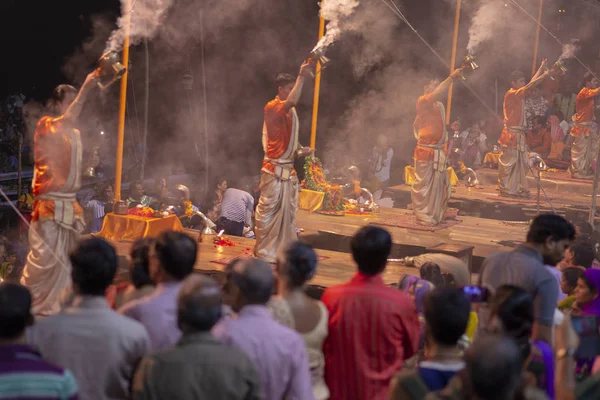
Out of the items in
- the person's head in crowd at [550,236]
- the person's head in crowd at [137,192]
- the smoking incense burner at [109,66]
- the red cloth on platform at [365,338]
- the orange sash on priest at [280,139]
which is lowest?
the red cloth on platform at [365,338]

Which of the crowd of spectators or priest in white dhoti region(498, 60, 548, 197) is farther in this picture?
priest in white dhoti region(498, 60, 548, 197)

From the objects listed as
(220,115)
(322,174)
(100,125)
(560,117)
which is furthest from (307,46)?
(560,117)

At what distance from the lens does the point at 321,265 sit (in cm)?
852

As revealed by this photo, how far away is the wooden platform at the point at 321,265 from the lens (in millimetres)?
7922

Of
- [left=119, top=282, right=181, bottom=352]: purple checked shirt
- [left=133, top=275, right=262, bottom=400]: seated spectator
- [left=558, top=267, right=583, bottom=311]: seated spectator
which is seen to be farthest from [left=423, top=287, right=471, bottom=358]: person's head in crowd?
[left=558, top=267, right=583, bottom=311]: seated spectator

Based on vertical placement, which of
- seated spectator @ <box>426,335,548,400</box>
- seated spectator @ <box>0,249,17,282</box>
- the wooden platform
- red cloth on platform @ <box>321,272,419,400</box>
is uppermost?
seated spectator @ <box>426,335,548,400</box>

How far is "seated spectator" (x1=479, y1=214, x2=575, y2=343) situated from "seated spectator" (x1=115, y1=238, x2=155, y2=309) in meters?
1.81

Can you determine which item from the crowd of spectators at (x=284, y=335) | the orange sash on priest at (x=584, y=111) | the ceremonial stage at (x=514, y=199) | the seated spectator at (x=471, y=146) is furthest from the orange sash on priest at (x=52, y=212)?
the orange sash on priest at (x=584, y=111)

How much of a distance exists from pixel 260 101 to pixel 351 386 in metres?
10.5

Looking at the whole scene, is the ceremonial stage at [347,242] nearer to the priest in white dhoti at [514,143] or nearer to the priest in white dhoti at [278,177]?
the priest in white dhoti at [278,177]

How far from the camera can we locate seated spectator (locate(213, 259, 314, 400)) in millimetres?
3371

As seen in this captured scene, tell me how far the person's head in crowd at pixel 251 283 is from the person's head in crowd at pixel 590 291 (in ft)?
7.44

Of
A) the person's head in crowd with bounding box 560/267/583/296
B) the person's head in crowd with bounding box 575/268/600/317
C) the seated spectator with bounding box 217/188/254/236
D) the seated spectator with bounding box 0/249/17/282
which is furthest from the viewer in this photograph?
the seated spectator with bounding box 217/188/254/236

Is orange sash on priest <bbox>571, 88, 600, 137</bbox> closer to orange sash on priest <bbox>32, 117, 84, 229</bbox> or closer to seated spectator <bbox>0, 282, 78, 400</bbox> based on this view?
orange sash on priest <bbox>32, 117, 84, 229</bbox>
